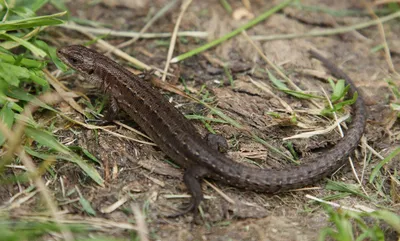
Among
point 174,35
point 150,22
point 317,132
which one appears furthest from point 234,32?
point 317,132

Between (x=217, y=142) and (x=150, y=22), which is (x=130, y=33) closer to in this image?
(x=150, y=22)

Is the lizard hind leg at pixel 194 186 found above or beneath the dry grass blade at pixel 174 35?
beneath

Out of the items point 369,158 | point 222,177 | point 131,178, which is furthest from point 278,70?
point 131,178

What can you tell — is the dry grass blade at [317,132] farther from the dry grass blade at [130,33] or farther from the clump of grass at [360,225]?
the dry grass blade at [130,33]

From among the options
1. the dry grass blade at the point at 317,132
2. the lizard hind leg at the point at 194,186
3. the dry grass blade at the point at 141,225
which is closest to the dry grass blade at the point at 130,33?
the dry grass blade at the point at 317,132

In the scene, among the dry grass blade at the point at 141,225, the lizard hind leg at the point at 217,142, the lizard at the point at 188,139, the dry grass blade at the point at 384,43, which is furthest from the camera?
the dry grass blade at the point at 384,43

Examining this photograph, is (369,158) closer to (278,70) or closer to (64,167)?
(278,70)

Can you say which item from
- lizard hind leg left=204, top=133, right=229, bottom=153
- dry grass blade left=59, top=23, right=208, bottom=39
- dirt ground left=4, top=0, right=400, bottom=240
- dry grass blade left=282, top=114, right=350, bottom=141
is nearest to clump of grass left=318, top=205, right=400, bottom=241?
dirt ground left=4, top=0, right=400, bottom=240

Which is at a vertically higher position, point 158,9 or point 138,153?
point 158,9
